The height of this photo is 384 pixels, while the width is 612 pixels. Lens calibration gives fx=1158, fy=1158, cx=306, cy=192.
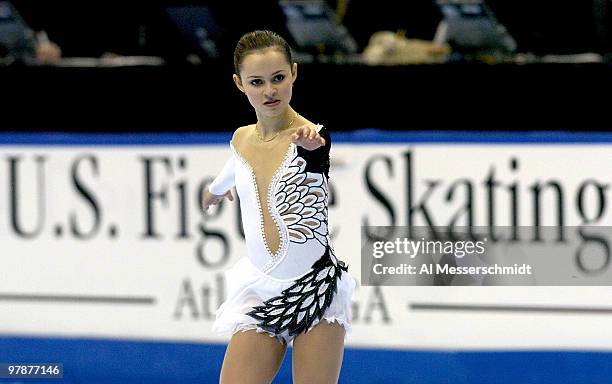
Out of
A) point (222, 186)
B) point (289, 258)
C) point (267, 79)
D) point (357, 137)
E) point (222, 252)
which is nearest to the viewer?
point (267, 79)

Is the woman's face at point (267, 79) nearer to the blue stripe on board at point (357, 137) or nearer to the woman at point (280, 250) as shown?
the woman at point (280, 250)

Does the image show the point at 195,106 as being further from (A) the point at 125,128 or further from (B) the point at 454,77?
(B) the point at 454,77

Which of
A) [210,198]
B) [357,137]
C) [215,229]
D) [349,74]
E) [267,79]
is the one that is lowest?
[210,198]

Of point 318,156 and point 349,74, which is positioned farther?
point 349,74

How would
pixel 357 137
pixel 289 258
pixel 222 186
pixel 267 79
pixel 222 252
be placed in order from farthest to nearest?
pixel 222 252, pixel 357 137, pixel 222 186, pixel 289 258, pixel 267 79

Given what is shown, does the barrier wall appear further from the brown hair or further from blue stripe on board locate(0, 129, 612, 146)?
the brown hair

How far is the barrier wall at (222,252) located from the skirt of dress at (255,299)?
1873mm

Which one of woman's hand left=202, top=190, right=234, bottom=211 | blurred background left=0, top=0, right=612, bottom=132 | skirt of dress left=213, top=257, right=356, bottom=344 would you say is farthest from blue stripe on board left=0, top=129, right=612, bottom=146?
skirt of dress left=213, top=257, right=356, bottom=344

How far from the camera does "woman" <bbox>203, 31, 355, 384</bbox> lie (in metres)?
3.12

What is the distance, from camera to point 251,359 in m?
3.13

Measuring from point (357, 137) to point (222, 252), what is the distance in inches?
32.1

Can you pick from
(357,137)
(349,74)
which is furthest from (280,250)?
(349,74)

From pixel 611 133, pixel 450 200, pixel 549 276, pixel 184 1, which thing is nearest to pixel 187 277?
pixel 450 200

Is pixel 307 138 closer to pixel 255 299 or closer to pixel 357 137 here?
pixel 255 299
